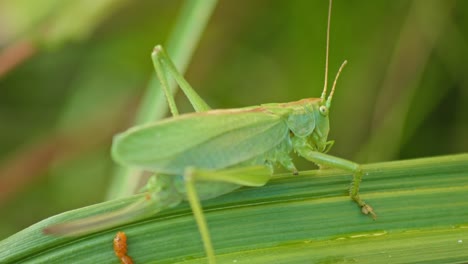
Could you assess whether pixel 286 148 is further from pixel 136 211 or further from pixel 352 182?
pixel 136 211

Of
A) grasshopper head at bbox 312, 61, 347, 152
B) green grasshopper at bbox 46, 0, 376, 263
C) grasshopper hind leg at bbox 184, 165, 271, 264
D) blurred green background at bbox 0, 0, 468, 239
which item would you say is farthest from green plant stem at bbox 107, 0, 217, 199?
grasshopper hind leg at bbox 184, 165, 271, 264

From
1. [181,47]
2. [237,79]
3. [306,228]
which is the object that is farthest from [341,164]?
[237,79]

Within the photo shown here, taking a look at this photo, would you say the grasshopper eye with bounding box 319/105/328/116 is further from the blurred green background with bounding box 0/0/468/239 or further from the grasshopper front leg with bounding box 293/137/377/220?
the blurred green background with bounding box 0/0/468/239

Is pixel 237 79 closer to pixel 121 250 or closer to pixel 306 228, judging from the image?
pixel 306 228

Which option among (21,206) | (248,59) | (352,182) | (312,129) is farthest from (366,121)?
(21,206)

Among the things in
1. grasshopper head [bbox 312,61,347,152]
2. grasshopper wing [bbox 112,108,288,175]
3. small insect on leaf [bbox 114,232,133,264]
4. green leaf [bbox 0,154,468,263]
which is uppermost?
grasshopper head [bbox 312,61,347,152]
